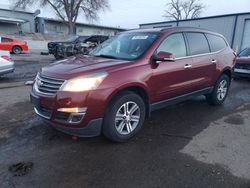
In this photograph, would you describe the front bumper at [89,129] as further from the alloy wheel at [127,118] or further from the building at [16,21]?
the building at [16,21]

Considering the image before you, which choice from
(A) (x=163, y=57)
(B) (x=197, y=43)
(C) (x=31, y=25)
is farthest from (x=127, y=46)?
(C) (x=31, y=25)

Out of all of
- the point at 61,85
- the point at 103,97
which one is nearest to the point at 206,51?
the point at 103,97

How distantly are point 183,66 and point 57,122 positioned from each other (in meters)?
2.58

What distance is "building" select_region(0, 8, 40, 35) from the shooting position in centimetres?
4025

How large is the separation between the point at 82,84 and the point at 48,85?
0.59 meters

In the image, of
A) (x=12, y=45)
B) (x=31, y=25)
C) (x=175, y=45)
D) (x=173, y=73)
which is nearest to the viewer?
(x=173, y=73)

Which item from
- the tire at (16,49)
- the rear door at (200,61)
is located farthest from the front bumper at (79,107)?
the tire at (16,49)

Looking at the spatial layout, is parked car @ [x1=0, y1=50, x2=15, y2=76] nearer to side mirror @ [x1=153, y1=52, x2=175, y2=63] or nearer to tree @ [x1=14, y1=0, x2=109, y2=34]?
side mirror @ [x1=153, y1=52, x2=175, y2=63]

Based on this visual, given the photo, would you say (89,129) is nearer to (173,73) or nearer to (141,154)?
(141,154)

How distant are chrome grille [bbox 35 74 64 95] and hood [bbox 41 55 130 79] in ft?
0.23

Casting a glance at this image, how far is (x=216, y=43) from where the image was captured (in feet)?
19.1

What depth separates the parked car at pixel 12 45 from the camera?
20.6 m

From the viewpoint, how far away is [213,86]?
228 inches

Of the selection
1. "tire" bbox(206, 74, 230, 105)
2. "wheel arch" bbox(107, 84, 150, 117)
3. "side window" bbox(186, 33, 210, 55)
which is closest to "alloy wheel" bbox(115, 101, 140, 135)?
"wheel arch" bbox(107, 84, 150, 117)
